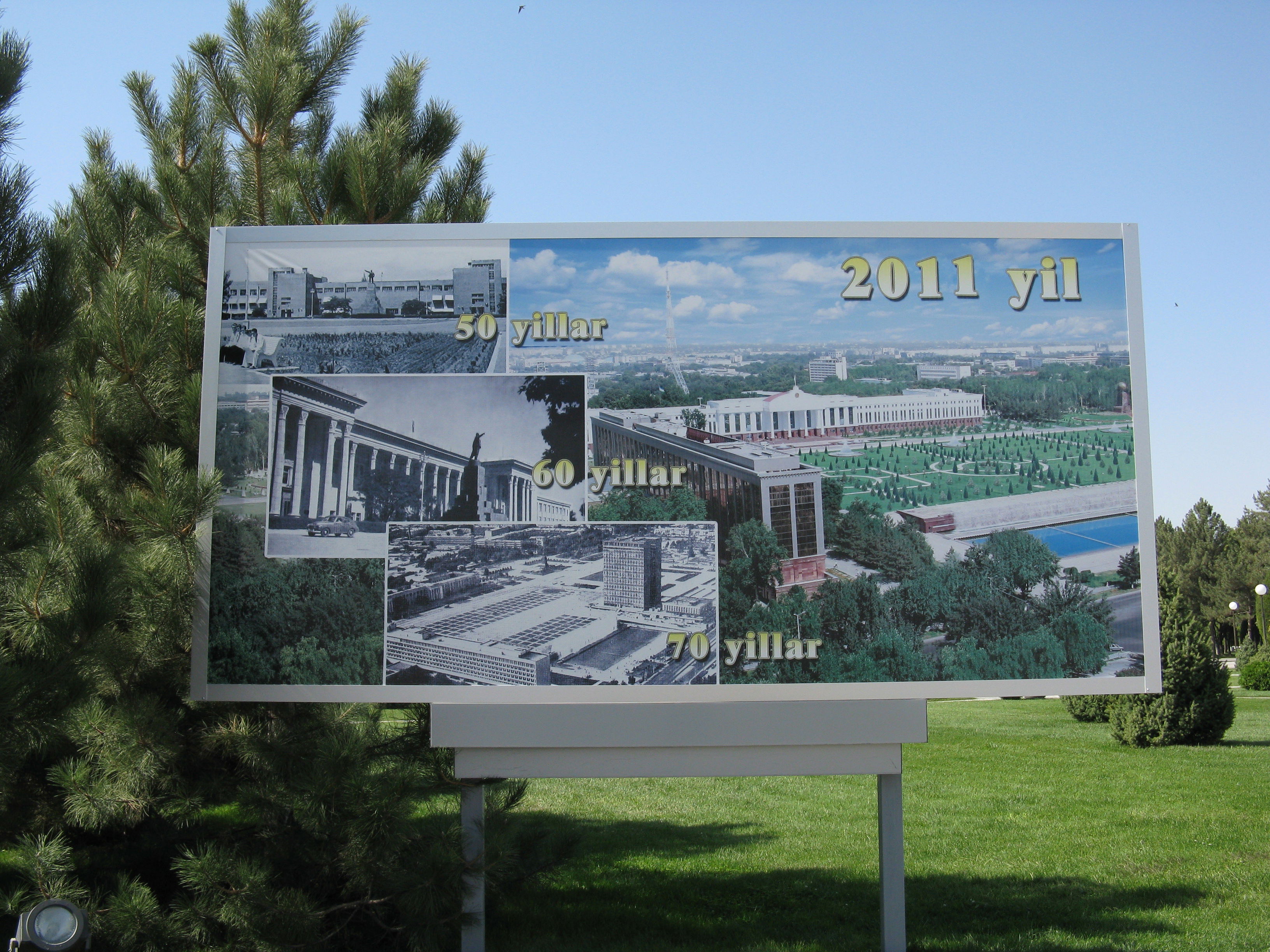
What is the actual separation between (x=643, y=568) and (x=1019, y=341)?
2010mm

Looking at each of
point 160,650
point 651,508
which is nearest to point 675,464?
point 651,508

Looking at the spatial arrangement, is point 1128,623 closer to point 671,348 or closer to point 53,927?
point 671,348

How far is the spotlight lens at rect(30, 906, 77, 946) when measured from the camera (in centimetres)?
312

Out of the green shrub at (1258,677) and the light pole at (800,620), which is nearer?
the light pole at (800,620)

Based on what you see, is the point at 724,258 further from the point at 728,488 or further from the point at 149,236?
the point at 149,236

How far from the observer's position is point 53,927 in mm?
3139

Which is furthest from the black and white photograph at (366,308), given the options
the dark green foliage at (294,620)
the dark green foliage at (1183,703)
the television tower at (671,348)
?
the dark green foliage at (1183,703)

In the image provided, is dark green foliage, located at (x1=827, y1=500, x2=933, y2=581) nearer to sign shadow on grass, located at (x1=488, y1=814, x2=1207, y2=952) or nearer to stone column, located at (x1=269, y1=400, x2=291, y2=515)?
sign shadow on grass, located at (x1=488, y1=814, x2=1207, y2=952)

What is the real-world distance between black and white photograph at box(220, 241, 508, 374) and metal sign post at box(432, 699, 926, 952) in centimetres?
158

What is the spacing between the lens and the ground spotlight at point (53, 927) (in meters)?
3.11

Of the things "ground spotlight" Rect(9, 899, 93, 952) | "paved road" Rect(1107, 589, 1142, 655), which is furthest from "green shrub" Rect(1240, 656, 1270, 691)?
"ground spotlight" Rect(9, 899, 93, 952)

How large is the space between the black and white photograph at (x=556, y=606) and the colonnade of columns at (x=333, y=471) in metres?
0.18

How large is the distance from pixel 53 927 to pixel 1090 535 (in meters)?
4.29

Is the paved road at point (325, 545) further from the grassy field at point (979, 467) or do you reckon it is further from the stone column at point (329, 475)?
the grassy field at point (979, 467)
